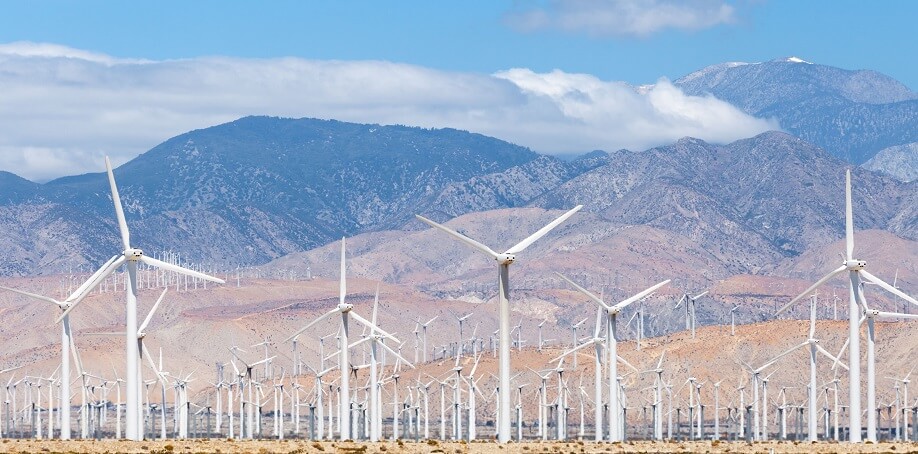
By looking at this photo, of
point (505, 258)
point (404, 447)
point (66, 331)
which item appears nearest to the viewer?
point (404, 447)

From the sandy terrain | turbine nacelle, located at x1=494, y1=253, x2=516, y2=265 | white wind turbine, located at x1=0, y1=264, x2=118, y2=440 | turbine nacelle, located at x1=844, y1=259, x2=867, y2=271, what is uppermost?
turbine nacelle, located at x1=844, y1=259, x2=867, y2=271

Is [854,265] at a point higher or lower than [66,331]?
higher

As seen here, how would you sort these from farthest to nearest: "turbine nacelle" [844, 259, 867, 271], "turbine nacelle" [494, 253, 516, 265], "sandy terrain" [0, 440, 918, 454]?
"turbine nacelle" [844, 259, 867, 271]
"turbine nacelle" [494, 253, 516, 265]
"sandy terrain" [0, 440, 918, 454]

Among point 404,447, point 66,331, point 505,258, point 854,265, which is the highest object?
point 854,265

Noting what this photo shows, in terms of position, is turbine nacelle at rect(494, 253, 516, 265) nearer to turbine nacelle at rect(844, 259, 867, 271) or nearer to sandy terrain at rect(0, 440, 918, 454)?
sandy terrain at rect(0, 440, 918, 454)

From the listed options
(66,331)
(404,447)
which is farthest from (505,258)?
(66,331)

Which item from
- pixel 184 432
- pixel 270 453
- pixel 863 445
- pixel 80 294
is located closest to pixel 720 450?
pixel 863 445

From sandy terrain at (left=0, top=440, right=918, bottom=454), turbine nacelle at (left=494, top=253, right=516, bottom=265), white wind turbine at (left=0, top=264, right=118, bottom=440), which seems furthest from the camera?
white wind turbine at (left=0, top=264, right=118, bottom=440)

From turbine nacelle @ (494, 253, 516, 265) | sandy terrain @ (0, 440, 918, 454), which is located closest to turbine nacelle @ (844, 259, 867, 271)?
sandy terrain @ (0, 440, 918, 454)

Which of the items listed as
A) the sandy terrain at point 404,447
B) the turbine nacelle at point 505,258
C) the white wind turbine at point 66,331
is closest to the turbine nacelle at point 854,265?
the sandy terrain at point 404,447

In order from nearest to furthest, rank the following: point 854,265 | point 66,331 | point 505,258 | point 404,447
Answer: point 404,447 → point 505,258 → point 854,265 → point 66,331

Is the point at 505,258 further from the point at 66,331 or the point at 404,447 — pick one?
the point at 66,331

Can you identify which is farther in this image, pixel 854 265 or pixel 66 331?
pixel 66 331

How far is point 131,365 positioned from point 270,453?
16.5 meters
